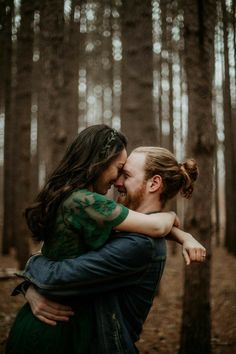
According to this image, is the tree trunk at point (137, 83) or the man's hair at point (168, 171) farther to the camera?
the tree trunk at point (137, 83)

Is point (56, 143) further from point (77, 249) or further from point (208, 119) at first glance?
point (77, 249)

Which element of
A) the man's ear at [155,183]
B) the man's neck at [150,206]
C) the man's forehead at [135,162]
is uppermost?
the man's forehead at [135,162]

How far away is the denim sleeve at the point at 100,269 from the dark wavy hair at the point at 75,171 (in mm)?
289

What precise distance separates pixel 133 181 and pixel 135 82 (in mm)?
4002

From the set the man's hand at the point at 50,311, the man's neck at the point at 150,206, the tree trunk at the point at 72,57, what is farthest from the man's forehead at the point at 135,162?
the tree trunk at the point at 72,57

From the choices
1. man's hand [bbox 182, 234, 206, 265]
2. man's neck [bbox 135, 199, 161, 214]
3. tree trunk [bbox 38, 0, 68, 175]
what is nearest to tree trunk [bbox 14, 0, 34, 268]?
tree trunk [bbox 38, 0, 68, 175]

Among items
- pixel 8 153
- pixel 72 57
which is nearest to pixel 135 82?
pixel 72 57

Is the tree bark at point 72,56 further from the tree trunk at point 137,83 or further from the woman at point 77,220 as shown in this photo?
the woman at point 77,220

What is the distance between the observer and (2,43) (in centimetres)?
1031

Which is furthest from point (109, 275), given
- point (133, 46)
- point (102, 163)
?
point (133, 46)

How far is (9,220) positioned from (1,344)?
23.7 feet

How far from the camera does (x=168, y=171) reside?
7.48 feet

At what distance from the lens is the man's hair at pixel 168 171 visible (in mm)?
2283

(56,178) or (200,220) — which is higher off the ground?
(56,178)
